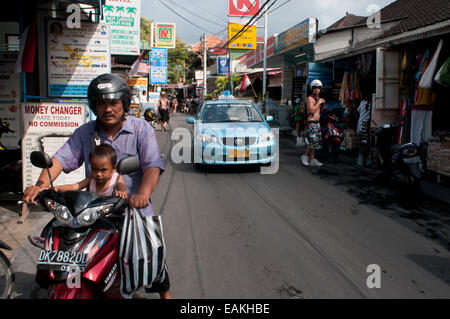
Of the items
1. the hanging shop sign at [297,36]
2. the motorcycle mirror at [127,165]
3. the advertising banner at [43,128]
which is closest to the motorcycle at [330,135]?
the advertising banner at [43,128]

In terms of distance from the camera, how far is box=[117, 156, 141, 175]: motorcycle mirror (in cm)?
260

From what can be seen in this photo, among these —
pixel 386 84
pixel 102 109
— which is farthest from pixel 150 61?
pixel 102 109

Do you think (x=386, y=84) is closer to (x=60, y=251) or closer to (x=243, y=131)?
(x=243, y=131)

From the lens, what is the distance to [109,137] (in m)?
3.05

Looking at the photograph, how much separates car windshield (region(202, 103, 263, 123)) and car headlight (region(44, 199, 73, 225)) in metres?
7.53

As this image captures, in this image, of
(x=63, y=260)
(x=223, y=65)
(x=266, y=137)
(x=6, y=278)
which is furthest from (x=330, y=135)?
(x=223, y=65)

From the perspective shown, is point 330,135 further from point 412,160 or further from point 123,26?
point 123,26

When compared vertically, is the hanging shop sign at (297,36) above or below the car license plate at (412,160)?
above

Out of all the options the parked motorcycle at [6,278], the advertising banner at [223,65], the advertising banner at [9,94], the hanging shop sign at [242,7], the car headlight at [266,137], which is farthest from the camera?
the advertising banner at [223,65]

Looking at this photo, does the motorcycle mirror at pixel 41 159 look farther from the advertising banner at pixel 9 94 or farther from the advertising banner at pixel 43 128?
the advertising banner at pixel 9 94

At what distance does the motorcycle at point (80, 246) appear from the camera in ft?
7.72

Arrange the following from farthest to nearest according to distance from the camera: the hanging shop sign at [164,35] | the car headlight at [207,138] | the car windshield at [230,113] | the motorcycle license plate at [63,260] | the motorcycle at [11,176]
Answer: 1. the hanging shop sign at [164,35]
2. the car windshield at [230,113]
3. the car headlight at [207,138]
4. the motorcycle at [11,176]
5. the motorcycle license plate at [63,260]

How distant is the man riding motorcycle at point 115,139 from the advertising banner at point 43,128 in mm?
3342
